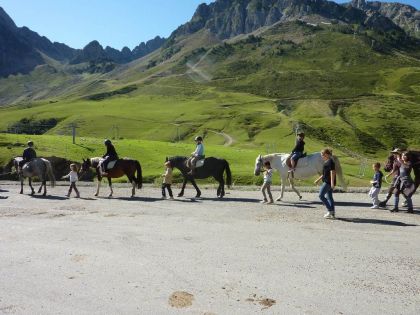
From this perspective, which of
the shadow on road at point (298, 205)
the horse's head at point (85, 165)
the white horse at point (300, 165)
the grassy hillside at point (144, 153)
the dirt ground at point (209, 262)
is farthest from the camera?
the grassy hillside at point (144, 153)

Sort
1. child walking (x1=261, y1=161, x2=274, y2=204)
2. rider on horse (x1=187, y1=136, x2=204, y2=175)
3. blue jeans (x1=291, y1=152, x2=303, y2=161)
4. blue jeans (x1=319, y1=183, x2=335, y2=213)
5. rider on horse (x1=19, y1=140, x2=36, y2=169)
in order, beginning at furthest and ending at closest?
1. rider on horse (x1=19, y1=140, x2=36, y2=169)
2. rider on horse (x1=187, y1=136, x2=204, y2=175)
3. blue jeans (x1=291, y1=152, x2=303, y2=161)
4. child walking (x1=261, y1=161, x2=274, y2=204)
5. blue jeans (x1=319, y1=183, x2=335, y2=213)

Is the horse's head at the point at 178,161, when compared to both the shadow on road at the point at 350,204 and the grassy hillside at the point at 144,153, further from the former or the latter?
the shadow on road at the point at 350,204

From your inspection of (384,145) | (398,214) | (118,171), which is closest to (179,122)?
(384,145)

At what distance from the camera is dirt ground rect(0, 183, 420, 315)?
10.3 meters

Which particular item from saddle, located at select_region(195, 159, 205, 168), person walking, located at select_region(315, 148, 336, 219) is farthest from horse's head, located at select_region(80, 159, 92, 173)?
person walking, located at select_region(315, 148, 336, 219)

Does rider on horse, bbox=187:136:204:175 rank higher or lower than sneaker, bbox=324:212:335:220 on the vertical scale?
higher

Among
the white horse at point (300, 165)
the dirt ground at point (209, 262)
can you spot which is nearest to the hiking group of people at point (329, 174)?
the white horse at point (300, 165)

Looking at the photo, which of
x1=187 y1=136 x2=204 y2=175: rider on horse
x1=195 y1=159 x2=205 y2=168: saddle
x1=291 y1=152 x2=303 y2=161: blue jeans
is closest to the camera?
x1=291 y1=152 x2=303 y2=161: blue jeans

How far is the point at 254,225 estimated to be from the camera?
18.6m

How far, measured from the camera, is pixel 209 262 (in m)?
13.2

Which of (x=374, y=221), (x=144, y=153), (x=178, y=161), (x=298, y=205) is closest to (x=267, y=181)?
(x=298, y=205)

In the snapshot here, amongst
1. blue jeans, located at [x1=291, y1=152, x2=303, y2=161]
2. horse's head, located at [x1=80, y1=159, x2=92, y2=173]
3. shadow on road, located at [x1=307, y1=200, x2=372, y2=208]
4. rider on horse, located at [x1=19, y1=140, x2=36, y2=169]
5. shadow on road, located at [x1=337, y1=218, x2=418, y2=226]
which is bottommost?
shadow on road, located at [x1=307, y1=200, x2=372, y2=208]

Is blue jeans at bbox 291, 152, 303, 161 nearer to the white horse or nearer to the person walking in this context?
the white horse

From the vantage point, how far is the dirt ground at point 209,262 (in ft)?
33.8
